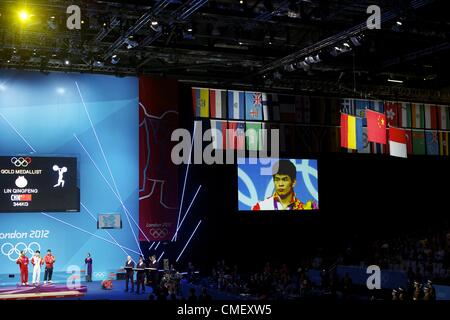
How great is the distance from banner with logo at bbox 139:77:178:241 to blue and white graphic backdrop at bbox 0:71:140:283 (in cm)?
24

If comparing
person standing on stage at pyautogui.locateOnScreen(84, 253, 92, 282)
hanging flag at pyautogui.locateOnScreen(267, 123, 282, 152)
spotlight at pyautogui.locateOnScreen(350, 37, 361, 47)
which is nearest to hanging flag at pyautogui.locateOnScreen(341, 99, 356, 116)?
hanging flag at pyautogui.locateOnScreen(267, 123, 282, 152)

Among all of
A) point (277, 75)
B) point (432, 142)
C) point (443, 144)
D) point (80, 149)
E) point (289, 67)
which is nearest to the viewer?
point (289, 67)

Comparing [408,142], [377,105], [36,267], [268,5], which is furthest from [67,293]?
[408,142]

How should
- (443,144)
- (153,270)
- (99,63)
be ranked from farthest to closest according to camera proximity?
(443,144) → (99,63) → (153,270)

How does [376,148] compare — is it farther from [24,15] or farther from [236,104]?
[24,15]

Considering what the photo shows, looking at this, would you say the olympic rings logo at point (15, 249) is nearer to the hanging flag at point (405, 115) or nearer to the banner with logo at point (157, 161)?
the banner with logo at point (157, 161)

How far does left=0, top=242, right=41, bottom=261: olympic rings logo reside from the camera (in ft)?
48.8

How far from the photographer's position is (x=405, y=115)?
19.6m

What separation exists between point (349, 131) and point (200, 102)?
18.5 ft

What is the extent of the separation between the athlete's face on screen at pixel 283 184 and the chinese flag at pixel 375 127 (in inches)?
215

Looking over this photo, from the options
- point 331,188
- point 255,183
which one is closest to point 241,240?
point 255,183

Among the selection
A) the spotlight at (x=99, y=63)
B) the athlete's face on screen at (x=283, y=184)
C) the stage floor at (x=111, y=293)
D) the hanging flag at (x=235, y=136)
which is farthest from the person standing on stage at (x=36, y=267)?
the athlete's face on screen at (x=283, y=184)

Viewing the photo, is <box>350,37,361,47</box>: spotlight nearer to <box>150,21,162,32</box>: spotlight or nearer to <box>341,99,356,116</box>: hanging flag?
<box>150,21,162,32</box>: spotlight

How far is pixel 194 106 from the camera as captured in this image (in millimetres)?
17266
